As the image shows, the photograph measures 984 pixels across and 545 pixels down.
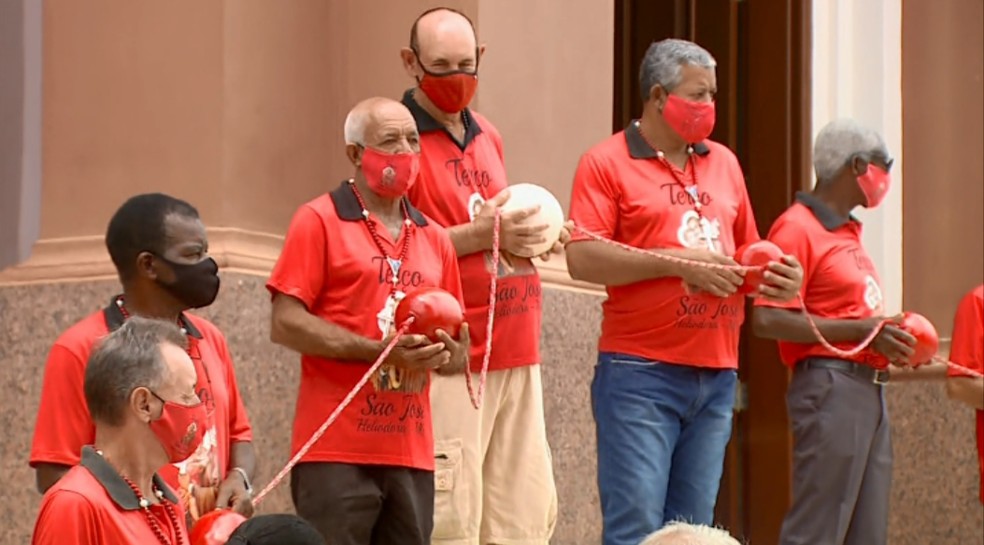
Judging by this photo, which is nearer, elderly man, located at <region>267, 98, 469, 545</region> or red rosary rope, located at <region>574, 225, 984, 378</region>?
elderly man, located at <region>267, 98, 469, 545</region>

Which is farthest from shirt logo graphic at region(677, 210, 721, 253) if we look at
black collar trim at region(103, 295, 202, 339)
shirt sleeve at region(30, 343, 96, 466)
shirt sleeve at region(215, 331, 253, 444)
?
shirt sleeve at region(30, 343, 96, 466)

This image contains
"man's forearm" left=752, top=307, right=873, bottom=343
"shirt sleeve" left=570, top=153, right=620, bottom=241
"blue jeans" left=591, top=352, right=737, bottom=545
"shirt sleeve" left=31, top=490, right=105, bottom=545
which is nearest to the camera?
"shirt sleeve" left=31, top=490, right=105, bottom=545

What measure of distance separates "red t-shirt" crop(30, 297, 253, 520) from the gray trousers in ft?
8.59

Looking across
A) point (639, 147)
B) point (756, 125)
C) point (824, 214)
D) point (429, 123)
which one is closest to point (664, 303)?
point (639, 147)

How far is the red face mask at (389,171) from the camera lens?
6.01 metres

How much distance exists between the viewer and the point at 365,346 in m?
5.76

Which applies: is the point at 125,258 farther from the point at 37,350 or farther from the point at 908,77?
the point at 908,77

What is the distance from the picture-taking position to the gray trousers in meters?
7.38

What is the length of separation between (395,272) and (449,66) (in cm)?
82

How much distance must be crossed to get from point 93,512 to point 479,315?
2250 mm

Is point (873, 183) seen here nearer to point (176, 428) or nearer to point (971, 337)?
point (971, 337)

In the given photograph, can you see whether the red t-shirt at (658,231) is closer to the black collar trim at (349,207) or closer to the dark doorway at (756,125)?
the black collar trim at (349,207)

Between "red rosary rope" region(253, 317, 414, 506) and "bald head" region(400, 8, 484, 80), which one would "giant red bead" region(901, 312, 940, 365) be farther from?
"red rosary rope" region(253, 317, 414, 506)

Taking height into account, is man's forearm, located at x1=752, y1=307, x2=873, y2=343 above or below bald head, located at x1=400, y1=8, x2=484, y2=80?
below
